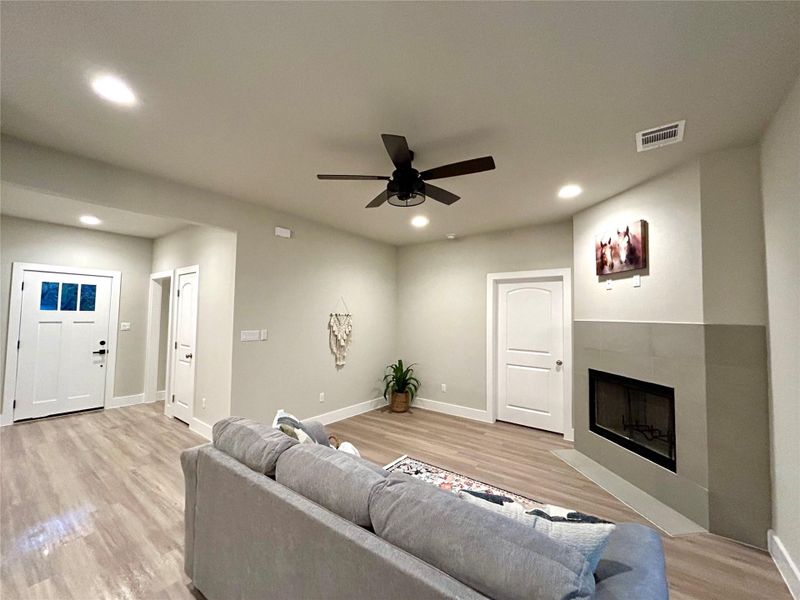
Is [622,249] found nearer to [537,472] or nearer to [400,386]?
[537,472]

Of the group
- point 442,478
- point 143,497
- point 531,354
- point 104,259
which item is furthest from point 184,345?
point 531,354

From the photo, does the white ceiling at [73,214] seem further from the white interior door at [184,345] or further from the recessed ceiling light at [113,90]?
the recessed ceiling light at [113,90]

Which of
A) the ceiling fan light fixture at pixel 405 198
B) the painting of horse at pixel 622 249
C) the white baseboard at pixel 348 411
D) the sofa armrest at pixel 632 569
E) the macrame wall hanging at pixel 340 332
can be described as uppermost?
the ceiling fan light fixture at pixel 405 198

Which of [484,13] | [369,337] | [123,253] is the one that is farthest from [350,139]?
[123,253]

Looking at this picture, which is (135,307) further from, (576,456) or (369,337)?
(576,456)

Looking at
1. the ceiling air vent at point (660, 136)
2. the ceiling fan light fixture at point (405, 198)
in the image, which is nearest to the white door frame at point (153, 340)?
the ceiling fan light fixture at point (405, 198)

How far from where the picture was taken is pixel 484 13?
1.34 metres

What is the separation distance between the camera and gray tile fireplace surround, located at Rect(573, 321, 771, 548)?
7.20 ft

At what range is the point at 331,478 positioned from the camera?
1.28 m

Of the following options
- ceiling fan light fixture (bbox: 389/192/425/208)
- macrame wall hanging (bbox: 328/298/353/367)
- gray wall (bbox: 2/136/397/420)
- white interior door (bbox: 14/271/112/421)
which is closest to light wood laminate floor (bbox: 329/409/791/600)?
gray wall (bbox: 2/136/397/420)

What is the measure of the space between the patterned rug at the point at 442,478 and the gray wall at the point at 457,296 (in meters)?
1.80

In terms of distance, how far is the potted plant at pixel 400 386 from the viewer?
5.11 metres

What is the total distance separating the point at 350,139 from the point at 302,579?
241 centimetres

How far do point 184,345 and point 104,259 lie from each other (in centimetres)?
204
